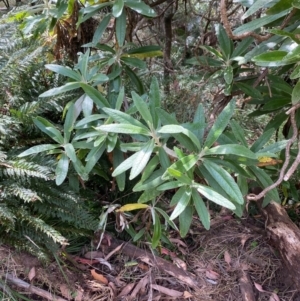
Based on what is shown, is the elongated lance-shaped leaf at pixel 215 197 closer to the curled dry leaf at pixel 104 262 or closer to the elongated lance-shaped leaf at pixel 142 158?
the elongated lance-shaped leaf at pixel 142 158

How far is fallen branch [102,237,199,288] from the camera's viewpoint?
56.1 inches

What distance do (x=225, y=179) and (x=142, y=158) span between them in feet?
0.78

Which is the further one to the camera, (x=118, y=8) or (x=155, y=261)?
(x=155, y=261)

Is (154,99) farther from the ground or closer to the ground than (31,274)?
farther from the ground

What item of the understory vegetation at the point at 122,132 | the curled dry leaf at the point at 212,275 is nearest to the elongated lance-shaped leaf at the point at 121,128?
→ the understory vegetation at the point at 122,132

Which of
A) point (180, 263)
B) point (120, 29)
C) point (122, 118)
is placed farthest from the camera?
point (180, 263)

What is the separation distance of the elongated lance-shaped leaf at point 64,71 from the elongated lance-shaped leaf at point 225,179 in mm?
525

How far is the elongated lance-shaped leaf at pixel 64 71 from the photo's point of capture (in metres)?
1.18

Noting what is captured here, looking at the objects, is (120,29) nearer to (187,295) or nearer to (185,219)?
(185,219)

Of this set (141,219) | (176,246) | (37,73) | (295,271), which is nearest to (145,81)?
(37,73)

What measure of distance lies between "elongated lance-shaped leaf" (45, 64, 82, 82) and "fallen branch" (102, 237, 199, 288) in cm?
70

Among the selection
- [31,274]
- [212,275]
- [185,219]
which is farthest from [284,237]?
[31,274]

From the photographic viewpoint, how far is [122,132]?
0.95 meters

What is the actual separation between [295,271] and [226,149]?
71cm
